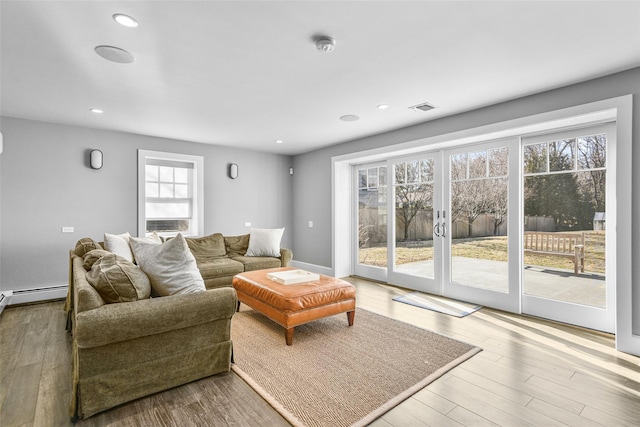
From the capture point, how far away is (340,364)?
259cm

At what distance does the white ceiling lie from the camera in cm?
198

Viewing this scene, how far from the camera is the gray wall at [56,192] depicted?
13.7ft

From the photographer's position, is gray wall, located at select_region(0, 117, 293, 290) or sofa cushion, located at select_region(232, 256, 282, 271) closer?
gray wall, located at select_region(0, 117, 293, 290)

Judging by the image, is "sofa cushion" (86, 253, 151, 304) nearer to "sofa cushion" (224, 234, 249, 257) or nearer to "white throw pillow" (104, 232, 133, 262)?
"white throw pillow" (104, 232, 133, 262)

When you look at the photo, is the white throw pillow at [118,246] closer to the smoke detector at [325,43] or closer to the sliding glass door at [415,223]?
the smoke detector at [325,43]

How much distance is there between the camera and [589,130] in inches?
129

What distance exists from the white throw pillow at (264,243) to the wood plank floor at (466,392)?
265cm

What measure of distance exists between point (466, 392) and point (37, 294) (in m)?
5.29

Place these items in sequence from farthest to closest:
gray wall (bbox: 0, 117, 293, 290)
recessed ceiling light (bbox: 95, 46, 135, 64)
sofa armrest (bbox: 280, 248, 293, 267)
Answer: sofa armrest (bbox: 280, 248, 293, 267)
gray wall (bbox: 0, 117, 293, 290)
recessed ceiling light (bbox: 95, 46, 135, 64)

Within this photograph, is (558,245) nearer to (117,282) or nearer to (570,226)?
(570,226)

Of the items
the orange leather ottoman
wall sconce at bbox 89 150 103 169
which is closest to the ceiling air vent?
the orange leather ottoman


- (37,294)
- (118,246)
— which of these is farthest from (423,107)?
(37,294)

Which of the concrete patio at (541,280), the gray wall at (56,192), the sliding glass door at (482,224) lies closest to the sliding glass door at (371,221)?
the sliding glass door at (482,224)

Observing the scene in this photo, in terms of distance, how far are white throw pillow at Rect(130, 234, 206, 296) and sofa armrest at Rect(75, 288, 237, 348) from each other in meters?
0.12
